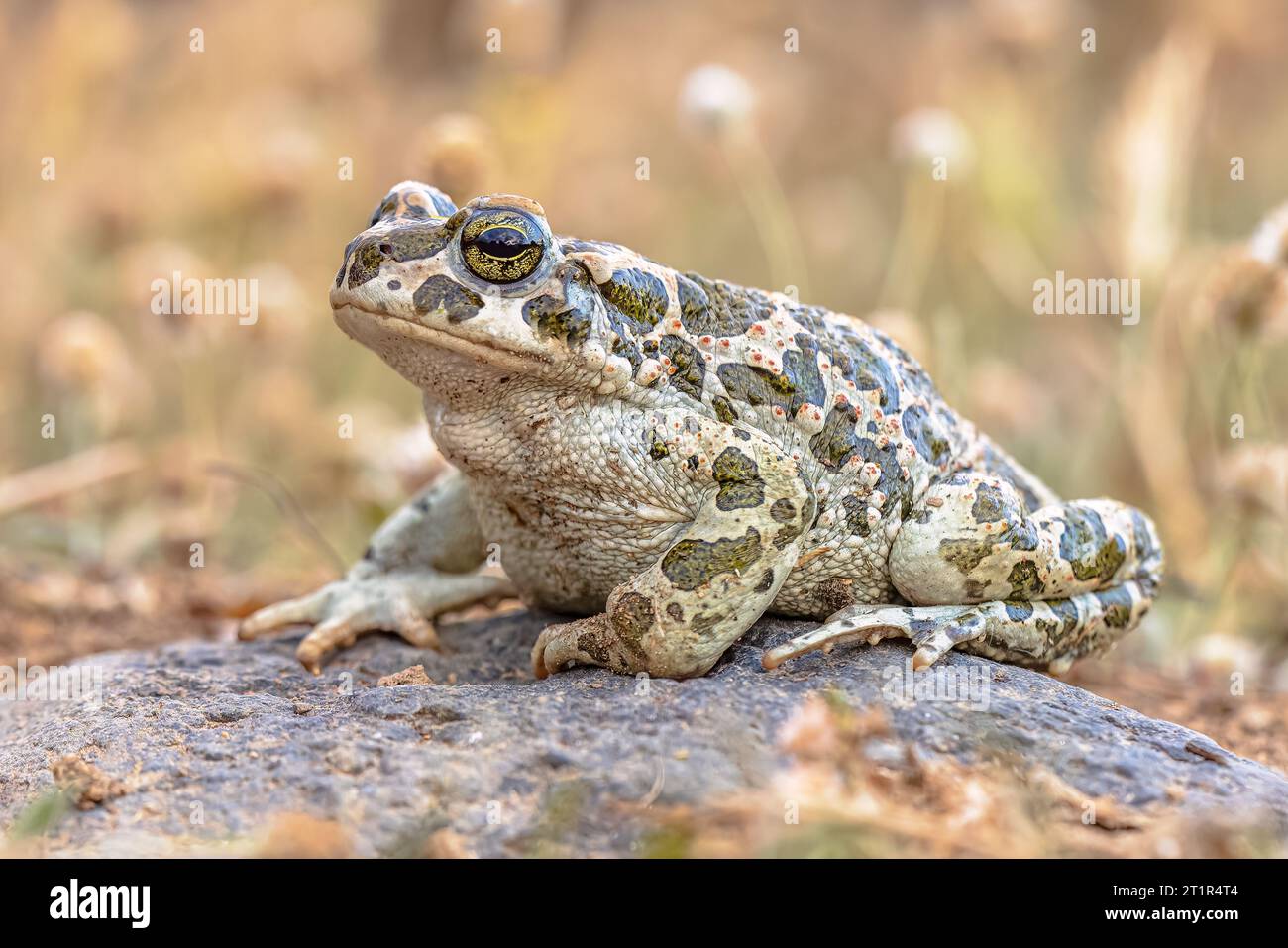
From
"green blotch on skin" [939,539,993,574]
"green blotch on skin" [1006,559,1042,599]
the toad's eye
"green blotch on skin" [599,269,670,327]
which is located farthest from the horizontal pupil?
"green blotch on skin" [1006,559,1042,599]

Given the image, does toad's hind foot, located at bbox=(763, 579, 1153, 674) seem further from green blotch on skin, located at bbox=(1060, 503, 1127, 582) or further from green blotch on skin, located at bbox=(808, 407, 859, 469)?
green blotch on skin, located at bbox=(808, 407, 859, 469)

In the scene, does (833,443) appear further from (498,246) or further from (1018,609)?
(498,246)

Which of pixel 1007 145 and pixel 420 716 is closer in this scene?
pixel 420 716

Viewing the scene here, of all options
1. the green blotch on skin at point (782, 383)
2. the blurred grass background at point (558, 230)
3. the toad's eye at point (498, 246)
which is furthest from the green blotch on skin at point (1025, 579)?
the blurred grass background at point (558, 230)

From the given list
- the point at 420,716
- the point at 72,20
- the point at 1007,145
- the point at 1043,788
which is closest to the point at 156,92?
the point at 72,20
